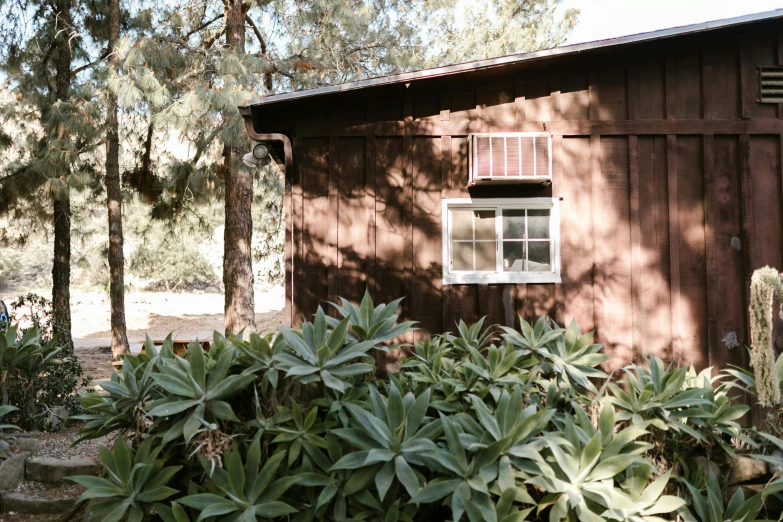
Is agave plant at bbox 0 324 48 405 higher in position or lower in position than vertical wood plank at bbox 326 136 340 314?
lower

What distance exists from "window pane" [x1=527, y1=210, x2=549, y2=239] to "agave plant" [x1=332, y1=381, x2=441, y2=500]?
2.98 meters

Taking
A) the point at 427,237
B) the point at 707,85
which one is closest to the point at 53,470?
the point at 427,237

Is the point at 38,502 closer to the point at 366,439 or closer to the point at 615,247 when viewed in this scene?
the point at 366,439

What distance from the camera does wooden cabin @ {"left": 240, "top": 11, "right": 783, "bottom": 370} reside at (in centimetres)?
511

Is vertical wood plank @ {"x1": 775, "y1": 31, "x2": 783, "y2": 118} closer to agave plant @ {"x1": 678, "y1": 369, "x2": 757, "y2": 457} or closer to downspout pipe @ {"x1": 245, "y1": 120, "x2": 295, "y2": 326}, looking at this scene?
agave plant @ {"x1": 678, "y1": 369, "x2": 757, "y2": 457}

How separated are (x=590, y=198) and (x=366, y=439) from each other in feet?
11.8

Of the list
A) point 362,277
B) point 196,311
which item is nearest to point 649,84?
point 362,277

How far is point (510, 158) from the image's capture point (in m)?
5.00

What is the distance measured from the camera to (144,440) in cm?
267

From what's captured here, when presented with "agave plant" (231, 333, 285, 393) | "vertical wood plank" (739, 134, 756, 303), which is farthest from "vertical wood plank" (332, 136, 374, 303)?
"vertical wood plank" (739, 134, 756, 303)

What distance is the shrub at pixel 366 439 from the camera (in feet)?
7.91

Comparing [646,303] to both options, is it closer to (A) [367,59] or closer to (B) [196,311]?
(A) [367,59]

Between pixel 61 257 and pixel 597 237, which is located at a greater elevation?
pixel 61 257

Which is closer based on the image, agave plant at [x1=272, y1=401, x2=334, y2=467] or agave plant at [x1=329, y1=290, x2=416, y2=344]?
agave plant at [x1=272, y1=401, x2=334, y2=467]
